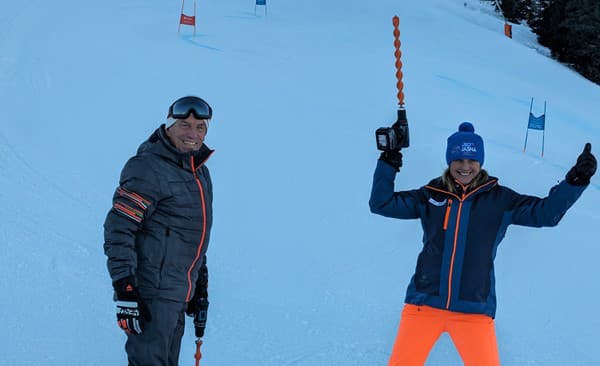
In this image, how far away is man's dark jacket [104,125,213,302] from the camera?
242cm

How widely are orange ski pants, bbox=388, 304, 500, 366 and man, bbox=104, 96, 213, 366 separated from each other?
94 cm

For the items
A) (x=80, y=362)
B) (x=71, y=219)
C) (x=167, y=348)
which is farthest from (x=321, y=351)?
(x=71, y=219)

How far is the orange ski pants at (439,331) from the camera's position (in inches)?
112

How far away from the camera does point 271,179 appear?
23.2ft

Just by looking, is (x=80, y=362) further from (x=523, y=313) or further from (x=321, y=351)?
(x=523, y=313)

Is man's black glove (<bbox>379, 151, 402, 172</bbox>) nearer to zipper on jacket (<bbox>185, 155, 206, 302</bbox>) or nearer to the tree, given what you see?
zipper on jacket (<bbox>185, 155, 206, 302</bbox>)

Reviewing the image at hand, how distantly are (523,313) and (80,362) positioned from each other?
2.95 meters

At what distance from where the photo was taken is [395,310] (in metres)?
4.65

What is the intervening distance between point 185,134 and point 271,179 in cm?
447

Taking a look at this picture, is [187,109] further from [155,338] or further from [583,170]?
[583,170]

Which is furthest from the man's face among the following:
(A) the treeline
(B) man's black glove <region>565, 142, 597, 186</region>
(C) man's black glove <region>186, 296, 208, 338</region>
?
(A) the treeline

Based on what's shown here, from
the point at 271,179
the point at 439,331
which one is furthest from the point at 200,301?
the point at 271,179

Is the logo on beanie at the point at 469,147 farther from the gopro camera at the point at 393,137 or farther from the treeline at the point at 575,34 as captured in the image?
the treeline at the point at 575,34

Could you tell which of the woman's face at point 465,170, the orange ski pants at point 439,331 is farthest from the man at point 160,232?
the woman's face at point 465,170
